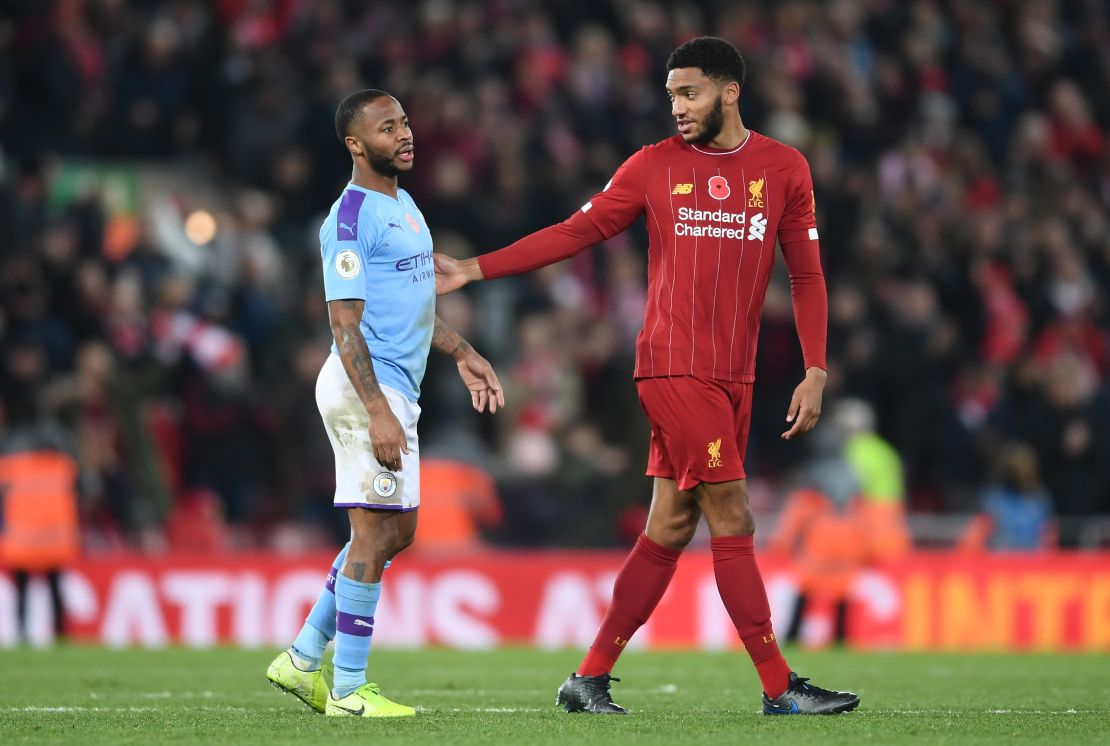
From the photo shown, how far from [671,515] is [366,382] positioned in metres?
1.24

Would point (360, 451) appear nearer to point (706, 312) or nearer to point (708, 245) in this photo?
point (706, 312)

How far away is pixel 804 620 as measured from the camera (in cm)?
1352

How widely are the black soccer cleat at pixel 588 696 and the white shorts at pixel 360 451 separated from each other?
0.90 meters

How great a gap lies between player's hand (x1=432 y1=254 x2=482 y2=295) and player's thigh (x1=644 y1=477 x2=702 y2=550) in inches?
40.3

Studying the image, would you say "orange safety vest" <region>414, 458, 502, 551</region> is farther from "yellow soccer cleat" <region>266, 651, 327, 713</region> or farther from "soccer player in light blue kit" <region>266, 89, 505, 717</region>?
"soccer player in light blue kit" <region>266, 89, 505, 717</region>

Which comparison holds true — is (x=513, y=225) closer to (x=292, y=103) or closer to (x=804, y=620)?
(x=292, y=103)

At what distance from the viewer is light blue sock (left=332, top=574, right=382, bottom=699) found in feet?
22.0

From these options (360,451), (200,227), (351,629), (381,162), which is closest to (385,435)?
(360,451)

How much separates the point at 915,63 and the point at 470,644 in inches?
363

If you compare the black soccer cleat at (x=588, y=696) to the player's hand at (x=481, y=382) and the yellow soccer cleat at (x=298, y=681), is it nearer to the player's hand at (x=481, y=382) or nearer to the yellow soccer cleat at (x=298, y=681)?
the yellow soccer cleat at (x=298, y=681)

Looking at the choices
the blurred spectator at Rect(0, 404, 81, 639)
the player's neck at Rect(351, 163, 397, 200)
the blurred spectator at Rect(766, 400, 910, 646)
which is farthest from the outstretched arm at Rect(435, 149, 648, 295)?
the blurred spectator at Rect(766, 400, 910, 646)

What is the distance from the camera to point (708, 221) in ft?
22.4

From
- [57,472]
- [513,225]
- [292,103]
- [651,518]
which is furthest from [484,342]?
[651,518]

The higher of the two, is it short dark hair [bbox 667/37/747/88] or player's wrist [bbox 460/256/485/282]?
short dark hair [bbox 667/37/747/88]
